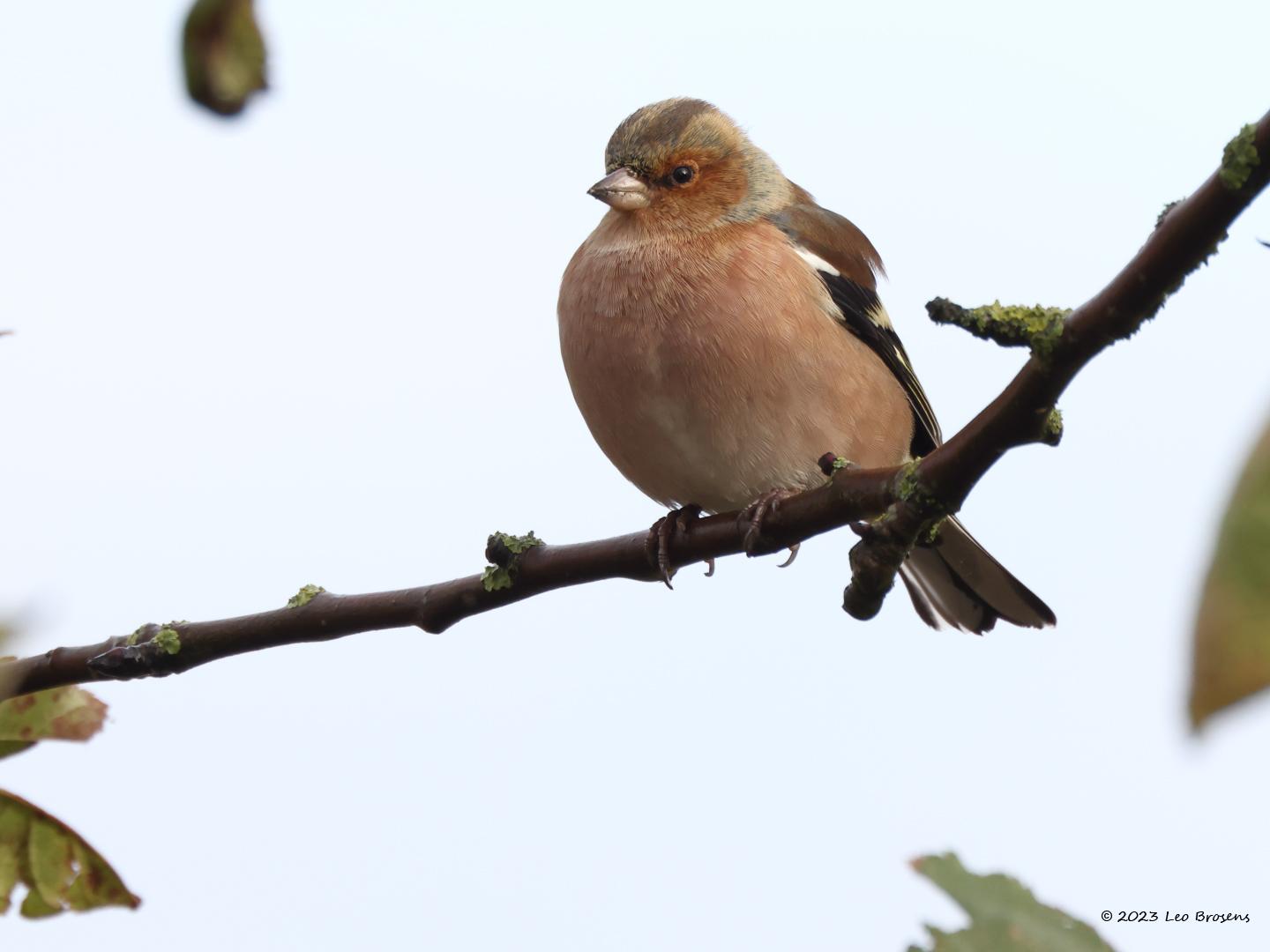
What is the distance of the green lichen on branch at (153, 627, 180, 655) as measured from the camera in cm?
314

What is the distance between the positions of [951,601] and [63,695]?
13.9ft

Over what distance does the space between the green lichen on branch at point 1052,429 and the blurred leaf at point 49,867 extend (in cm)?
156

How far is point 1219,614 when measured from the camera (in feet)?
2.06

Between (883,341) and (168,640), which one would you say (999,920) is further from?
(883,341)

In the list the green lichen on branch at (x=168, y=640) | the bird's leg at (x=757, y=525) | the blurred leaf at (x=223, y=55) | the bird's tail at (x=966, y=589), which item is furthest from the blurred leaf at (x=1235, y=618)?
the bird's tail at (x=966, y=589)

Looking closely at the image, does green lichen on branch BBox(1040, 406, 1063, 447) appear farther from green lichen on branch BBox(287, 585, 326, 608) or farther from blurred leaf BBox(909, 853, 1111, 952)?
green lichen on branch BBox(287, 585, 326, 608)

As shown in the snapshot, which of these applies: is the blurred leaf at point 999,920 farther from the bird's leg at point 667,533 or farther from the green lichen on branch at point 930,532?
the bird's leg at point 667,533

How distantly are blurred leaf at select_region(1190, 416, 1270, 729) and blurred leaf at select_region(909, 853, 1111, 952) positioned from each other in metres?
0.77

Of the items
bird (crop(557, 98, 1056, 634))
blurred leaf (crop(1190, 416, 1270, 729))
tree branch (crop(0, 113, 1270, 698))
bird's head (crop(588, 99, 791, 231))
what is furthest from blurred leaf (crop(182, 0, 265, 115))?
bird's head (crop(588, 99, 791, 231))

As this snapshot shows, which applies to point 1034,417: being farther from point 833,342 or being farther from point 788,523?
point 833,342

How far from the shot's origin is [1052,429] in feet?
7.62

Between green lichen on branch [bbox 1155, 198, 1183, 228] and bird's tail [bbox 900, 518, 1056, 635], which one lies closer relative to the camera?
green lichen on branch [bbox 1155, 198, 1183, 228]

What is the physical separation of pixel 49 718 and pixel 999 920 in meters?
1.74

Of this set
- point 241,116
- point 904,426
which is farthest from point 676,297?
point 241,116
